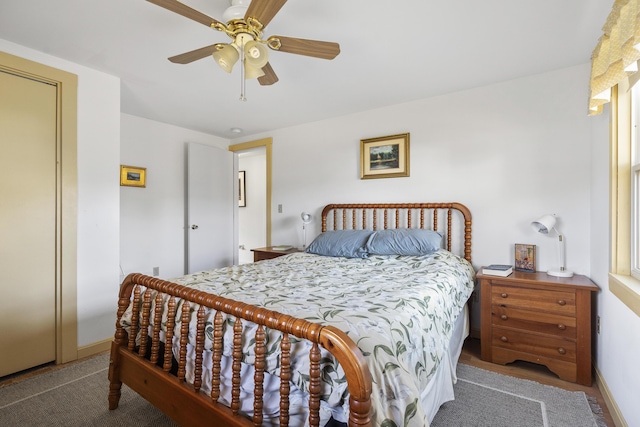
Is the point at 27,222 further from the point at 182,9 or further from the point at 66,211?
the point at 182,9

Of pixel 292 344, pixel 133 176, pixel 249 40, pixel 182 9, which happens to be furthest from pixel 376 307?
pixel 133 176

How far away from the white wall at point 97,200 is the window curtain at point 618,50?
131 inches

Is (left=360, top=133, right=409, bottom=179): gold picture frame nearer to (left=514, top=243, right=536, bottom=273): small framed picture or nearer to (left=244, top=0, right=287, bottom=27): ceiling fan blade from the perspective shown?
(left=514, top=243, right=536, bottom=273): small framed picture

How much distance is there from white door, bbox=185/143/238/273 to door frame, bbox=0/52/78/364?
A: 1751mm

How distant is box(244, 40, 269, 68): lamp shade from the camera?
1.61 m

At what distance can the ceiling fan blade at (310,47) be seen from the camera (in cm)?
167

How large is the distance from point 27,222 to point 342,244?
2.44 metres

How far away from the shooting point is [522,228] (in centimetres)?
263

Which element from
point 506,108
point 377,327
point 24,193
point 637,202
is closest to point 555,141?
point 506,108

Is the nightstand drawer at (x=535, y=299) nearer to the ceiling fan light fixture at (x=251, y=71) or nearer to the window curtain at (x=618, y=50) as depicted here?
the window curtain at (x=618, y=50)

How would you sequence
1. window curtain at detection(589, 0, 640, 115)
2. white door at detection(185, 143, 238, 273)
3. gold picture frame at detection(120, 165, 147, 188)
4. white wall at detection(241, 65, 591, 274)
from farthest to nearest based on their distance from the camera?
1. white door at detection(185, 143, 238, 273)
2. gold picture frame at detection(120, 165, 147, 188)
3. white wall at detection(241, 65, 591, 274)
4. window curtain at detection(589, 0, 640, 115)

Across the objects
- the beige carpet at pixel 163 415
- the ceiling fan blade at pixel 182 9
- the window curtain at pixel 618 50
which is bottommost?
the beige carpet at pixel 163 415

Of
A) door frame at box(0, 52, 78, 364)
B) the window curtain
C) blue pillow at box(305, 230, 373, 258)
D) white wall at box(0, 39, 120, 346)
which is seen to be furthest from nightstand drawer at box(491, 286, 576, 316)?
door frame at box(0, 52, 78, 364)

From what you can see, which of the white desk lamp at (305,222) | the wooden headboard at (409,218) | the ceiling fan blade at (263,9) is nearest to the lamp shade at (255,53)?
the ceiling fan blade at (263,9)
